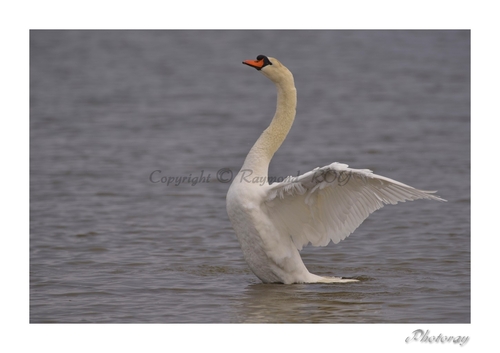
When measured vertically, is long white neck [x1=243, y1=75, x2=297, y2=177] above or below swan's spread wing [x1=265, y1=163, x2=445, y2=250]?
above

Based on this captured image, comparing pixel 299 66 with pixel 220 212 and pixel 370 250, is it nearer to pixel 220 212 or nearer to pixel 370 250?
pixel 220 212

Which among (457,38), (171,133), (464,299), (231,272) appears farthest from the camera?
(457,38)

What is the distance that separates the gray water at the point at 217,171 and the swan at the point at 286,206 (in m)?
0.33

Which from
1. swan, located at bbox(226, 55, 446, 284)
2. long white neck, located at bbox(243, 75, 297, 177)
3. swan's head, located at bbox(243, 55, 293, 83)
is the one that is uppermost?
swan's head, located at bbox(243, 55, 293, 83)

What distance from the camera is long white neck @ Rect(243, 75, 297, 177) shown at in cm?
863

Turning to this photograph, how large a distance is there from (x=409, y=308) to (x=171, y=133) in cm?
1213

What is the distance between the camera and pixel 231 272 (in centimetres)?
944

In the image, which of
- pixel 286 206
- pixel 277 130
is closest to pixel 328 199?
pixel 286 206

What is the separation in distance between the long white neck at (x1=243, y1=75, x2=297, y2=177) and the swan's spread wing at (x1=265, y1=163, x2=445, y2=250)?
57cm

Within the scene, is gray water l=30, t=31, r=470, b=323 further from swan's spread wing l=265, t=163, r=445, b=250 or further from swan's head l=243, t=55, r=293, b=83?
swan's head l=243, t=55, r=293, b=83

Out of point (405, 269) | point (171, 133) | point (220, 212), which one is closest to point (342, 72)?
point (171, 133)

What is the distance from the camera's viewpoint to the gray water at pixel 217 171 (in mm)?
8258

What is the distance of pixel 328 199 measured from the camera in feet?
26.7

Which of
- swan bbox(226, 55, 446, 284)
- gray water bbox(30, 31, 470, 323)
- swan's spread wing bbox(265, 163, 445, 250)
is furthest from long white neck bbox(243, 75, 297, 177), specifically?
A: gray water bbox(30, 31, 470, 323)
